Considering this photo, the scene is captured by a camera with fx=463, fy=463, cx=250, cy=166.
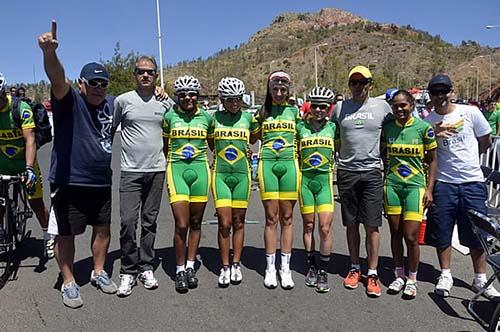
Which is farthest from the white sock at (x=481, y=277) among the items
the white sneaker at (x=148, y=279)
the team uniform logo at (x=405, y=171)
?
the white sneaker at (x=148, y=279)

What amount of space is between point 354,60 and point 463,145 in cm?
7495

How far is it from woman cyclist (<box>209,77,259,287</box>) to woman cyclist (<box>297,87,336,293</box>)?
0.59 metres

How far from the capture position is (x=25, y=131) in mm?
5105

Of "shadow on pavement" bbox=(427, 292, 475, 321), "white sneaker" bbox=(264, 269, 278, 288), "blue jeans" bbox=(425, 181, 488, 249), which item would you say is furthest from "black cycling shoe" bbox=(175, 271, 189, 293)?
"blue jeans" bbox=(425, 181, 488, 249)

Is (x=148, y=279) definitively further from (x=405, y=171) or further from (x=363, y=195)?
(x=405, y=171)

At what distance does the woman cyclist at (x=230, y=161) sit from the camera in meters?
4.73

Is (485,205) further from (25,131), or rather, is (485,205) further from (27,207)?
(27,207)

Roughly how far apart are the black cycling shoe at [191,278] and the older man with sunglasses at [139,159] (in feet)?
1.14

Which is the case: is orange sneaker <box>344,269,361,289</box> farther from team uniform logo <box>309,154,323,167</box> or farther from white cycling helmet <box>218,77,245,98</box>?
white cycling helmet <box>218,77,245,98</box>

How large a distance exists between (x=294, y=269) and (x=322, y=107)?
75.4 inches

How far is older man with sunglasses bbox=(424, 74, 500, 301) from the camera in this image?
4.57m

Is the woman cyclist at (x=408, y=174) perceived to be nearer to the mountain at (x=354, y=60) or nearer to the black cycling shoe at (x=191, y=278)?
the black cycling shoe at (x=191, y=278)

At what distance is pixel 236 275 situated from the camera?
4938 mm

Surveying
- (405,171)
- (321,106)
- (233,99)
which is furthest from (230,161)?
(405,171)
